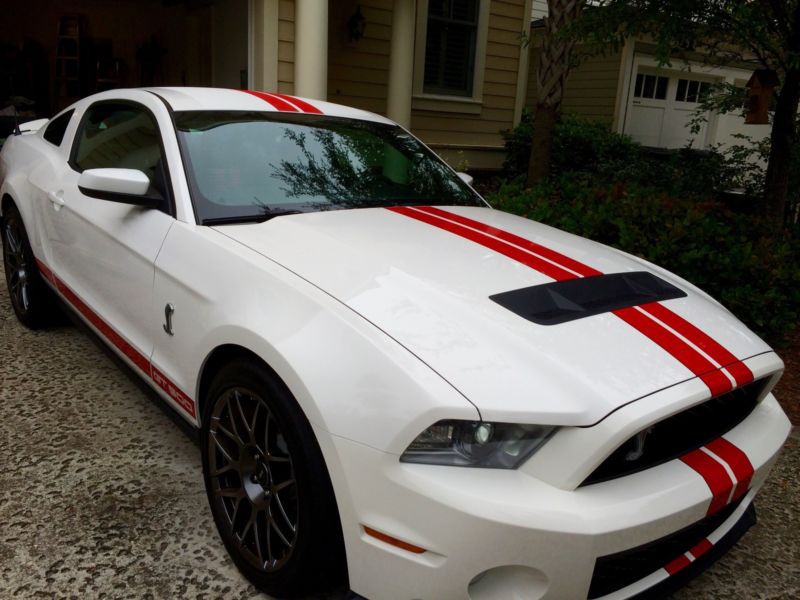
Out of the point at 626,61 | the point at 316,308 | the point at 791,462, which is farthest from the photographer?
the point at 626,61

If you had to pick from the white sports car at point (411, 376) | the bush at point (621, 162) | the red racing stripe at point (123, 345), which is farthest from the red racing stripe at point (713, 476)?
the bush at point (621, 162)

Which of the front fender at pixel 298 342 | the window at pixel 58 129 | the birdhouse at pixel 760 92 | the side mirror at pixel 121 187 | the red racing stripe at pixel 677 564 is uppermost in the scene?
the birdhouse at pixel 760 92

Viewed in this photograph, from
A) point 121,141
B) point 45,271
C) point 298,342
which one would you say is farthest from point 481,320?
point 45,271

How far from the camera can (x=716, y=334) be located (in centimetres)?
207

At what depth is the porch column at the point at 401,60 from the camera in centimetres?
866

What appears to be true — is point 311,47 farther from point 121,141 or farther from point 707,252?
point 707,252

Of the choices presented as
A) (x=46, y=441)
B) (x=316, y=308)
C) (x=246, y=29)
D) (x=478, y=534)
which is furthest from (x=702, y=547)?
(x=246, y=29)

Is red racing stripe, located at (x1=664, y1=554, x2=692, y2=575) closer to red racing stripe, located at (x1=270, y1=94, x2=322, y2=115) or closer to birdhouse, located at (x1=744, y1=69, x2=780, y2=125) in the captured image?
red racing stripe, located at (x1=270, y1=94, x2=322, y2=115)

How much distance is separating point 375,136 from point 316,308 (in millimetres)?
1658

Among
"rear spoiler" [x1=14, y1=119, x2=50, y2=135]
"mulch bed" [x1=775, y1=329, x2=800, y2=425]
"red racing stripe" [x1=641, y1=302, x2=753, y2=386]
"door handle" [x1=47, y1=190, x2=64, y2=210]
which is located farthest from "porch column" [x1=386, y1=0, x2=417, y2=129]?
"red racing stripe" [x1=641, y1=302, x2=753, y2=386]

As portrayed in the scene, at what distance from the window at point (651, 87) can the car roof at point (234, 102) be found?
13394 millimetres

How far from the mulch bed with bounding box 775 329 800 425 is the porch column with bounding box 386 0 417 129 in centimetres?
564

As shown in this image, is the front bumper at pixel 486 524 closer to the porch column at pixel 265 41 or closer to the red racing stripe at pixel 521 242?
the red racing stripe at pixel 521 242

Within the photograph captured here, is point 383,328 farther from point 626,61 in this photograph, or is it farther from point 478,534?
point 626,61
